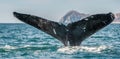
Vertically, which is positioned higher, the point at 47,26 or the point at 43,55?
the point at 47,26

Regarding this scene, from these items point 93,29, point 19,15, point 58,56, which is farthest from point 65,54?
point 19,15

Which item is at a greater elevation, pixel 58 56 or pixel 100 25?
pixel 100 25

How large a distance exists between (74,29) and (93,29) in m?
0.77

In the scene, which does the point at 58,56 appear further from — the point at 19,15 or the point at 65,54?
the point at 19,15

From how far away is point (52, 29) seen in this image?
14.4m

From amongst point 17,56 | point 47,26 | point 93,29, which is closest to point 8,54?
point 17,56

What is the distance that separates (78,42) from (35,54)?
1774mm

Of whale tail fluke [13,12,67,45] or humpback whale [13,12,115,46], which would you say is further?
whale tail fluke [13,12,67,45]

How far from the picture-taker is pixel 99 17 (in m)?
14.0

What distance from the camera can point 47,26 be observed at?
47.4ft

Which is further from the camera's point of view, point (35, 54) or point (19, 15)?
point (35, 54)

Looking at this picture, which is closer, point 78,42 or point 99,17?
point 99,17

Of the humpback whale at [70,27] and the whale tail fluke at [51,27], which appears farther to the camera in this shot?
the whale tail fluke at [51,27]

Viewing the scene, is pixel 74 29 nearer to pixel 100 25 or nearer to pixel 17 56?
pixel 100 25
